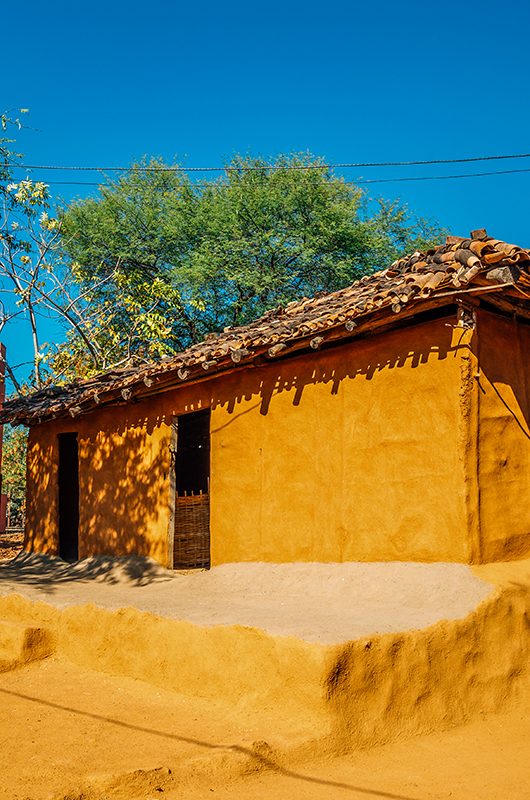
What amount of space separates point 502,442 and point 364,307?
1737 mm

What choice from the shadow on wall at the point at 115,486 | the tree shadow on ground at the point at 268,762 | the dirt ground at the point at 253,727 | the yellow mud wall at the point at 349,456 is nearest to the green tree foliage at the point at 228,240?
the shadow on wall at the point at 115,486

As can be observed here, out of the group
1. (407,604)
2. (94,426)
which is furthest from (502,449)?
(94,426)

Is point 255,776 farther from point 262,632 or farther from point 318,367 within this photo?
point 318,367

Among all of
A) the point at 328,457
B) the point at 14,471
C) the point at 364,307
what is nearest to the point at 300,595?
the point at 328,457

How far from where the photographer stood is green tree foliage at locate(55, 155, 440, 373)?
71.0 ft

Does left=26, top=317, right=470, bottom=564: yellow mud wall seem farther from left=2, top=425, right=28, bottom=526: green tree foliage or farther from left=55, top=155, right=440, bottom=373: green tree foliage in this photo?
left=2, top=425, right=28, bottom=526: green tree foliage

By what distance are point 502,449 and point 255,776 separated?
3.56 m

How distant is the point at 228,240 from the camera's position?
22.1 meters

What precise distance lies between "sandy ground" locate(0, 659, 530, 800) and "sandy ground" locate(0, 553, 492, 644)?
795mm

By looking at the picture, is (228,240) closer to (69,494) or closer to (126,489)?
(69,494)

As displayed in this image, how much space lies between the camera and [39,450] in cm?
1289

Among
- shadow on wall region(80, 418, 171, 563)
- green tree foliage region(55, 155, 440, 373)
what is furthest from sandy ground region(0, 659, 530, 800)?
green tree foliage region(55, 155, 440, 373)

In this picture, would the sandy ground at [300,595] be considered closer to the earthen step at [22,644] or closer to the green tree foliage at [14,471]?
the earthen step at [22,644]

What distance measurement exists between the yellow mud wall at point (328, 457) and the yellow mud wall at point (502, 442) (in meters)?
0.22
